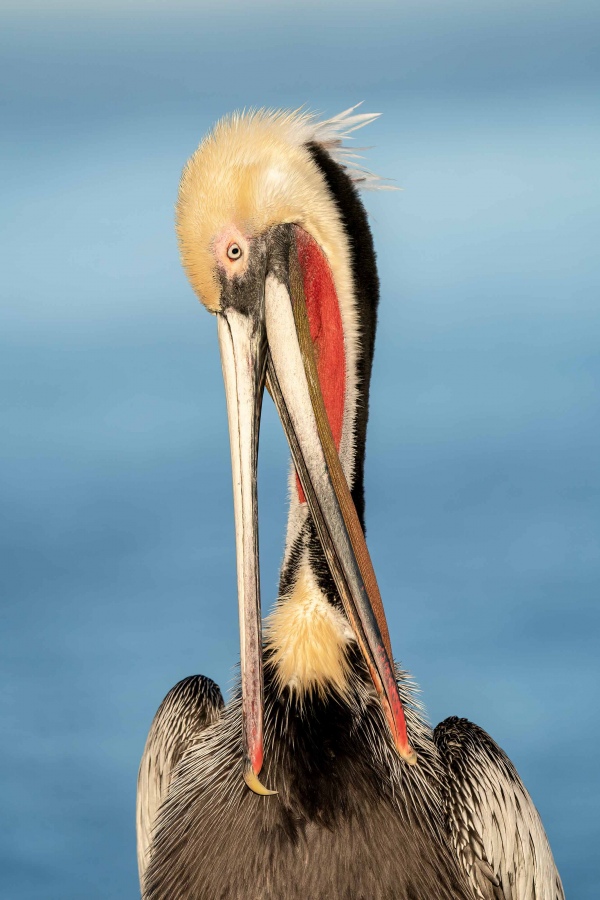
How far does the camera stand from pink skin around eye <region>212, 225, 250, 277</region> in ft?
8.91

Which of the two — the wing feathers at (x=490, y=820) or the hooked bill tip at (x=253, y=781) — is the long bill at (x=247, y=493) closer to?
the hooked bill tip at (x=253, y=781)

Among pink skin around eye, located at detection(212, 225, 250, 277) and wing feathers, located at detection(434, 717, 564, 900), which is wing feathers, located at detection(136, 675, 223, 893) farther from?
pink skin around eye, located at detection(212, 225, 250, 277)

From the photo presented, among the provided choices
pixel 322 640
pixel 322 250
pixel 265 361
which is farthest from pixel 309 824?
pixel 322 250

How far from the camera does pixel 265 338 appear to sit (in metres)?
2.75

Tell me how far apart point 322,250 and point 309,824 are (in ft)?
4.55

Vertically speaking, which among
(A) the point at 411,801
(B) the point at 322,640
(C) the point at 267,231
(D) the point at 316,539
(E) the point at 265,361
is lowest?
(A) the point at 411,801

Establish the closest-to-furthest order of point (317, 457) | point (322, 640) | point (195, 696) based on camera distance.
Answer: point (317, 457) → point (322, 640) → point (195, 696)

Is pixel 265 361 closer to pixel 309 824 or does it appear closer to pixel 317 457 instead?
pixel 317 457

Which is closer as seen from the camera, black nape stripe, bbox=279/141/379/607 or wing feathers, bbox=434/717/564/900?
black nape stripe, bbox=279/141/379/607

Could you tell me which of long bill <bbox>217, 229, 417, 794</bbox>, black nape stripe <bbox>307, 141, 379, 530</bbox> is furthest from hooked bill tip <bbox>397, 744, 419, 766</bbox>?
black nape stripe <bbox>307, 141, 379, 530</bbox>

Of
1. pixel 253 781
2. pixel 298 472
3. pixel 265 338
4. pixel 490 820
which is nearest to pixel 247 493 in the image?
pixel 298 472

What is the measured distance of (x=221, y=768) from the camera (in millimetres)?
2988

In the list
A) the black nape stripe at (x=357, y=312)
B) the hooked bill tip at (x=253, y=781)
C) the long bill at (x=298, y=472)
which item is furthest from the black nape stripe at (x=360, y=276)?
the hooked bill tip at (x=253, y=781)

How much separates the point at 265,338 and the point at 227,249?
8.9 inches
